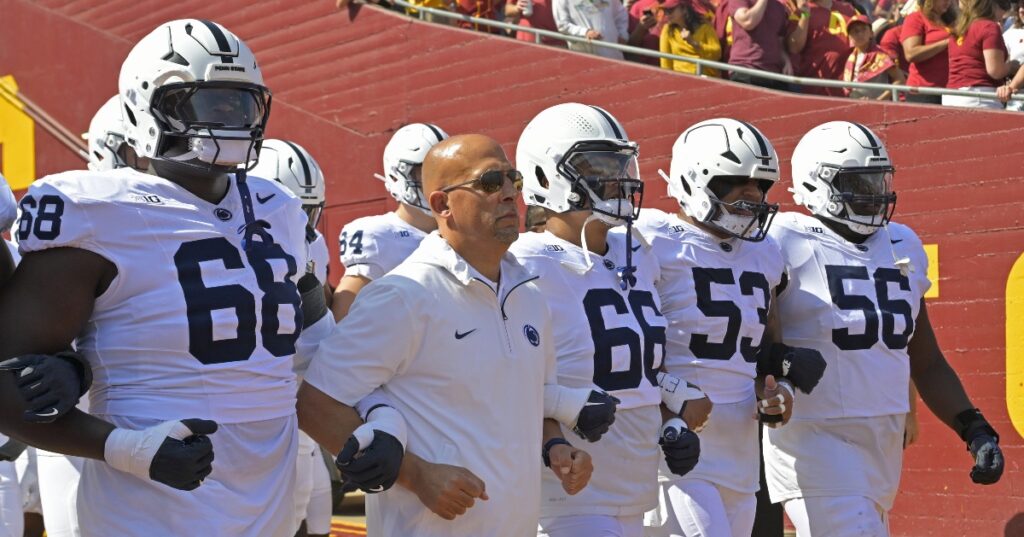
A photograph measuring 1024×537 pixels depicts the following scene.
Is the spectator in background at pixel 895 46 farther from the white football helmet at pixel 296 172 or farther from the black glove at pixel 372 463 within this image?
the black glove at pixel 372 463

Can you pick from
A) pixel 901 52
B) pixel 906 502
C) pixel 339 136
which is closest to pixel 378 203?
pixel 339 136

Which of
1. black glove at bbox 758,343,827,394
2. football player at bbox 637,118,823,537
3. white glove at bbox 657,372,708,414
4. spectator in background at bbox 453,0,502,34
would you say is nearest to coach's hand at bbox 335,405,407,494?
white glove at bbox 657,372,708,414

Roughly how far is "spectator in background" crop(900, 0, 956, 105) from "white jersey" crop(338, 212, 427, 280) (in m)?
3.75

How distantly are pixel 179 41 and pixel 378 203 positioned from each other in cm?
830

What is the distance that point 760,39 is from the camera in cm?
1002

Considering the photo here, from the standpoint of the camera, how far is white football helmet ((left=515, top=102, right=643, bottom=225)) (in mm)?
5203

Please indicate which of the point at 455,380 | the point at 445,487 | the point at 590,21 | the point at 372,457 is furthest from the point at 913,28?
the point at 372,457

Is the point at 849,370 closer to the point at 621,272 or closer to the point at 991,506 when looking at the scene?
the point at 621,272

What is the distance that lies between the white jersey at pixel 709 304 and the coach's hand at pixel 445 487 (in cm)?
210

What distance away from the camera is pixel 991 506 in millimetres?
8273

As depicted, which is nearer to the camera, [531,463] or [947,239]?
[531,463]

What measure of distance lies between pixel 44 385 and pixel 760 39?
297 inches

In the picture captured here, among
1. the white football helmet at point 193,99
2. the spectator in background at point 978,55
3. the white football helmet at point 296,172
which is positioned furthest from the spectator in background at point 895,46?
the white football helmet at point 193,99

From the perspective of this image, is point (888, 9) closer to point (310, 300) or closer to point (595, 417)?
point (595, 417)
